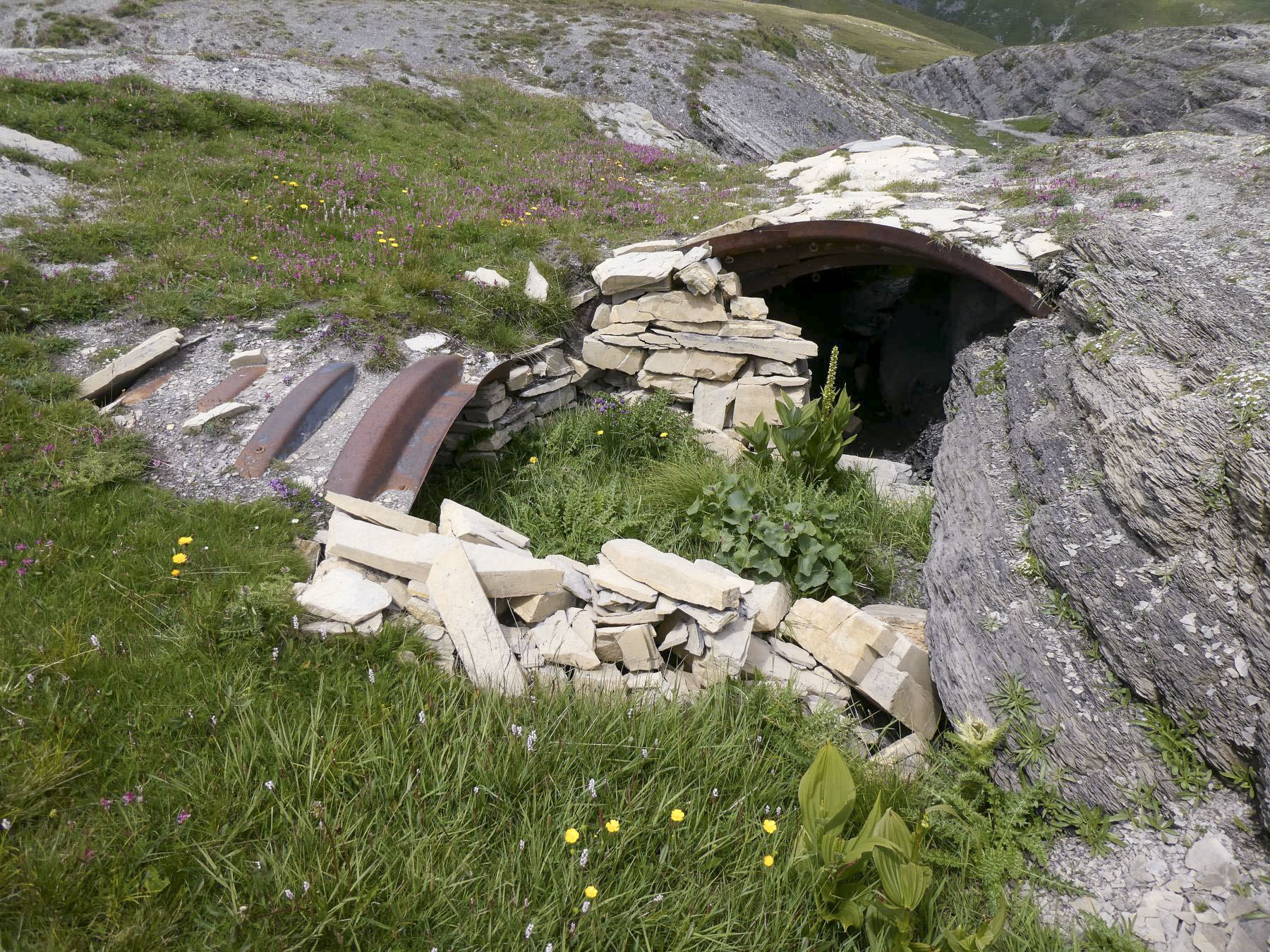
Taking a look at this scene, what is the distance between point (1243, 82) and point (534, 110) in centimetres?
2904

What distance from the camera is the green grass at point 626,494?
6.20m

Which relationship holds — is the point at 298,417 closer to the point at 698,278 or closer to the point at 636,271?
the point at 636,271

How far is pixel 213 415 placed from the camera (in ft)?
19.0

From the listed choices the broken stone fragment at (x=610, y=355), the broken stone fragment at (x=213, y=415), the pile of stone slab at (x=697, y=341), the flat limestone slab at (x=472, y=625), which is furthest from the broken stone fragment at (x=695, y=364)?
the flat limestone slab at (x=472, y=625)

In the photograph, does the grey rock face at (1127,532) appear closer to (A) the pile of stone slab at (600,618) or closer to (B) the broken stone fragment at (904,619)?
(B) the broken stone fragment at (904,619)

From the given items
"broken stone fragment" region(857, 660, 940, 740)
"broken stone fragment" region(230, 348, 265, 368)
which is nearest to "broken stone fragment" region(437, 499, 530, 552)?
"broken stone fragment" region(857, 660, 940, 740)

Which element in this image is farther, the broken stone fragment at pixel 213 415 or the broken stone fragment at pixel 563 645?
the broken stone fragment at pixel 213 415

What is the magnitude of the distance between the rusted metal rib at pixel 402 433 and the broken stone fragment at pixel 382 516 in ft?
0.82

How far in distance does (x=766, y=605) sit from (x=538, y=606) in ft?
5.34

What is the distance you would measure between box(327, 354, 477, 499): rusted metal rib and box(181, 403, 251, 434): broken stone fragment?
3.35 ft

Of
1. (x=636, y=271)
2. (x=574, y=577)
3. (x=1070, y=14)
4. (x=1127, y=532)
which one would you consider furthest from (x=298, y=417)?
(x=1070, y=14)

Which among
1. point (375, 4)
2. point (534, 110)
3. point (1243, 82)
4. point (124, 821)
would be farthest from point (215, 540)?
point (375, 4)

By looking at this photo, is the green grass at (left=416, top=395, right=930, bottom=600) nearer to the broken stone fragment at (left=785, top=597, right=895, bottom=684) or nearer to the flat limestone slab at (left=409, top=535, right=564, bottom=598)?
the broken stone fragment at (left=785, top=597, right=895, bottom=684)

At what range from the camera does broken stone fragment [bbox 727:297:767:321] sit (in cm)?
862
